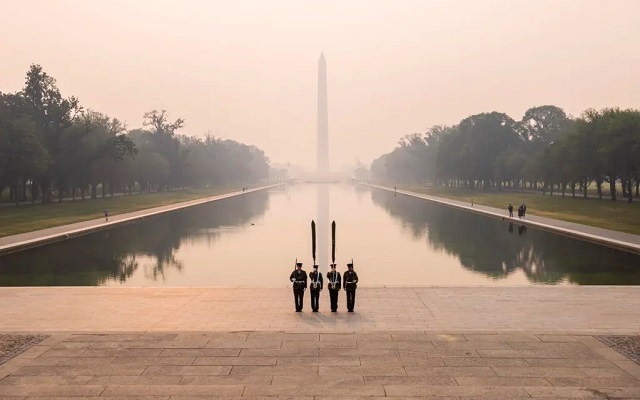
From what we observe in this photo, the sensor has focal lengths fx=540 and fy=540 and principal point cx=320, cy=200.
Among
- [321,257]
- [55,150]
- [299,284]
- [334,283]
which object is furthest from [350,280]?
[55,150]

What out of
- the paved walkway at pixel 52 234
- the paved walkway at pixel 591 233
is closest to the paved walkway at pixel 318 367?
the paved walkway at pixel 591 233

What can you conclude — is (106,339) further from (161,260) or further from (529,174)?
A: (529,174)

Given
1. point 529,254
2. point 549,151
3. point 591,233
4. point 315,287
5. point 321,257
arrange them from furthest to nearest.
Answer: point 549,151 < point 591,233 < point 321,257 < point 529,254 < point 315,287

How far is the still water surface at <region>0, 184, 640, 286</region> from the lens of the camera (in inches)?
916

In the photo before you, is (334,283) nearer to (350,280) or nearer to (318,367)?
(350,280)

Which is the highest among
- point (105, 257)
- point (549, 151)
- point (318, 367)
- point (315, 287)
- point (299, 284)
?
point (549, 151)

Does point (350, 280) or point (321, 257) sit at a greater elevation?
point (350, 280)

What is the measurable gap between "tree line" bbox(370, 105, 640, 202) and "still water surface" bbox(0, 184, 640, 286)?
3180 cm

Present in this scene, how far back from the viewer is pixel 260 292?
18.7 meters

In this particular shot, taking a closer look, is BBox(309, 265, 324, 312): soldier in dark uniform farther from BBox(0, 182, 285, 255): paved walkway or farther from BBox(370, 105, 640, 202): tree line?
BBox(370, 105, 640, 202): tree line

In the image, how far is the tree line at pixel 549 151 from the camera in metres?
66.7

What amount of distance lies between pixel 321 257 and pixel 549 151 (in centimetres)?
6593

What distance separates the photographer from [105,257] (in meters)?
29.1

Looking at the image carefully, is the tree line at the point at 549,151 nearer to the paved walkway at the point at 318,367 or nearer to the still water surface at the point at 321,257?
the still water surface at the point at 321,257
